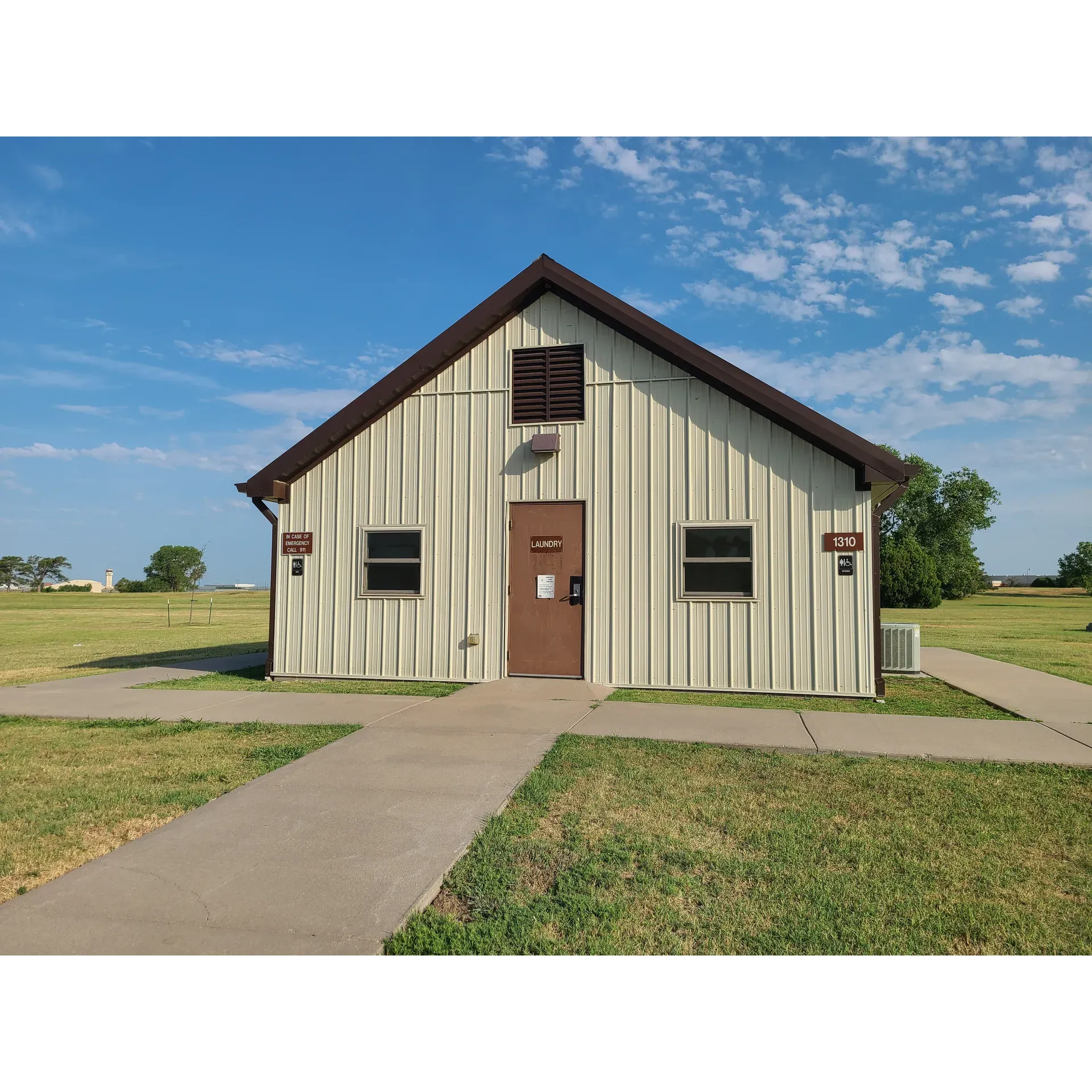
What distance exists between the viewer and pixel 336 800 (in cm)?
515

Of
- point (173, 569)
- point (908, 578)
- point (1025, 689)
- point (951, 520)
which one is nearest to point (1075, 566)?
point (951, 520)

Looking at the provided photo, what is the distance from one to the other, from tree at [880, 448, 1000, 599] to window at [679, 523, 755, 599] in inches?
2231

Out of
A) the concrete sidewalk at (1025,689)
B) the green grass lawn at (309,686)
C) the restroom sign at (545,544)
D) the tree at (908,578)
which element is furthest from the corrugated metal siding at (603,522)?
the tree at (908,578)

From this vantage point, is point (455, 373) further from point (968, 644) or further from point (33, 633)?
point (33, 633)

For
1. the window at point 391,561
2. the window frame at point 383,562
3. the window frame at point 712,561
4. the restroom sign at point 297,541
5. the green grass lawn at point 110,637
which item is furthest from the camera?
the green grass lawn at point 110,637

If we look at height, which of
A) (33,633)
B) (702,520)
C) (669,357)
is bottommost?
(33,633)

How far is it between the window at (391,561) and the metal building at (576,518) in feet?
0.09

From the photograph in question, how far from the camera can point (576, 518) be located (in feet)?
35.1

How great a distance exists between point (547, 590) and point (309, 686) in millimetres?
3943

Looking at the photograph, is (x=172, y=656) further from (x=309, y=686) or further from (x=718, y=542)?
(x=718, y=542)

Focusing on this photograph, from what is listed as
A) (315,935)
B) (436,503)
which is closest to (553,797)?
(315,935)

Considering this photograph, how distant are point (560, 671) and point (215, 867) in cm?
700

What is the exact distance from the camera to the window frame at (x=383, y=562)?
36.8ft

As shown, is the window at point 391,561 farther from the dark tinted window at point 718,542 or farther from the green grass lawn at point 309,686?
the dark tinted window at point 718,542
